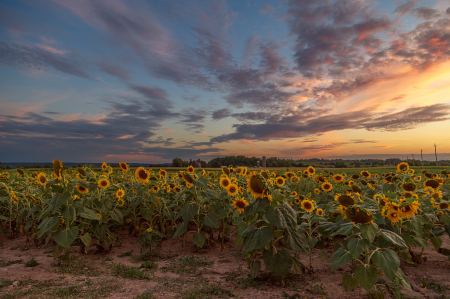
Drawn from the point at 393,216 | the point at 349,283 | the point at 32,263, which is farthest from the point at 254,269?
the point at 32,263

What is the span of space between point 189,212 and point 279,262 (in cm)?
189

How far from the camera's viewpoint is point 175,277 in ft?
13.8

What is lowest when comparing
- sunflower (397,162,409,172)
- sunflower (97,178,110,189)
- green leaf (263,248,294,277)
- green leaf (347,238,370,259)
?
green leaf (263,248,294,277)

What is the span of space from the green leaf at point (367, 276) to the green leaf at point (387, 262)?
17 cm

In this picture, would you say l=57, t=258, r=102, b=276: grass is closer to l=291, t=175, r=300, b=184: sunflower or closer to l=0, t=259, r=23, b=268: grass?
l=0, t=259, r=23, b=268: grass

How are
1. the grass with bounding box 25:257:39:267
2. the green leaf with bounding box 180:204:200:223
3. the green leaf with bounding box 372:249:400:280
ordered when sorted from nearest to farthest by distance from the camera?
1. the green leaf with bounding box 372:249:400:280
2. the green leaf with bounding box 180:204:200:223
3. the grass with bounding box 25:257:39:267

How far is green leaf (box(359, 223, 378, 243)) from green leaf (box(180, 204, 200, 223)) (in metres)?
2.76

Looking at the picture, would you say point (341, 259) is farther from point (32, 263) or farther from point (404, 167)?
point (32, 263)

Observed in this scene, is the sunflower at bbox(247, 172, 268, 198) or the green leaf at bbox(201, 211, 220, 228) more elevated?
the sunflower at bbox(247, 172, 268, 198)

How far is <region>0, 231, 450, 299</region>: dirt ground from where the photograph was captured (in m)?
3.58

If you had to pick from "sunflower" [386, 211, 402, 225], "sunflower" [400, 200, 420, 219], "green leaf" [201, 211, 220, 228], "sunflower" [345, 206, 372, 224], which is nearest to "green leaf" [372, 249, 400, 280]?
"sunflower" [345, 206, 372, 224]

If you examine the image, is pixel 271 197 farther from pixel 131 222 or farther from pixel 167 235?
pixel 131 222

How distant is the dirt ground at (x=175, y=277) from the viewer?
3578 millimetres

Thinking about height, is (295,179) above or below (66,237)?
above
